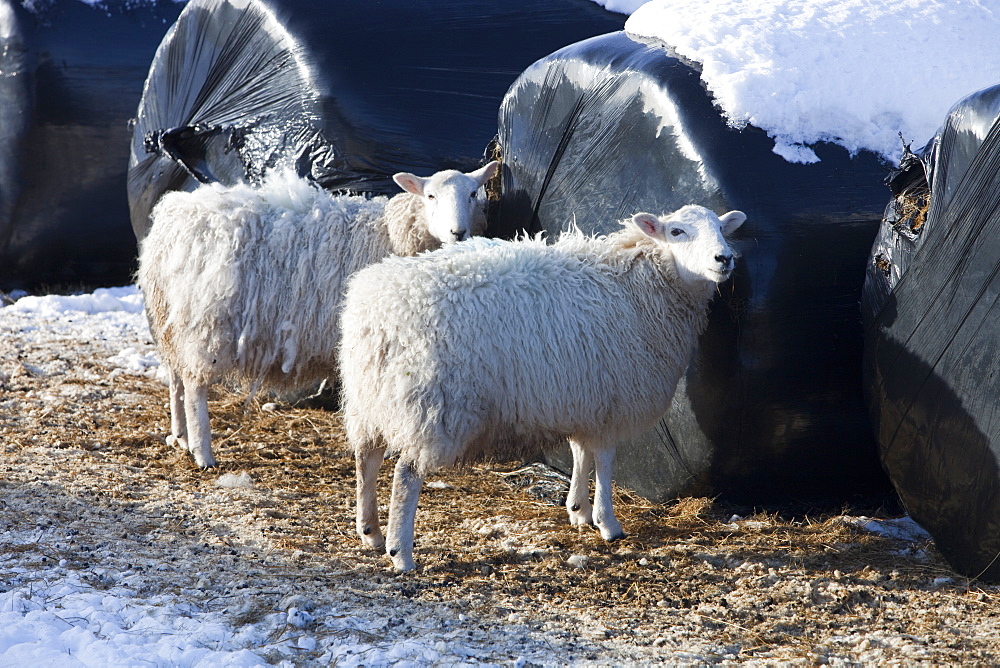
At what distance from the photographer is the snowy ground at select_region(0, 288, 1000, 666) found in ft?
10.7

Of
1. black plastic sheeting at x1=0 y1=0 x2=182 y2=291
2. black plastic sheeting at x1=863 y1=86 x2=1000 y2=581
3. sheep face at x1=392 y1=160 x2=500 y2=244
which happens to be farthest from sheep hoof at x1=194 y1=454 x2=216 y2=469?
black plastic sheeting at x1=0 y1=0 x2=182 y2=291

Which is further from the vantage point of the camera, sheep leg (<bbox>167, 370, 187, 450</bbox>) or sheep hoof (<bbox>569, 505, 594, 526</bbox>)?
sheep leg (<bbox>167, 370, 187, 450</bbox>)

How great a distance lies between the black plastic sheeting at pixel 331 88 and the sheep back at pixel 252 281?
2.82 feet

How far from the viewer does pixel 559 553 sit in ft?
13.7

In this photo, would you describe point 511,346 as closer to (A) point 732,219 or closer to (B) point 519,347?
(B) point 519,347

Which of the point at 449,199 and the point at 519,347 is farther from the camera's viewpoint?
the point at 449,199

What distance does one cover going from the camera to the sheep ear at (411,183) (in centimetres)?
526

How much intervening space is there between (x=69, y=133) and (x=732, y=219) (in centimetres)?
677

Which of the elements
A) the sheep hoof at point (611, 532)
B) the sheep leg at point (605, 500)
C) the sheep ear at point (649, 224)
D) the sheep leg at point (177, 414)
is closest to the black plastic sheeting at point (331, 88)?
the sheep leg at point (177, 414)

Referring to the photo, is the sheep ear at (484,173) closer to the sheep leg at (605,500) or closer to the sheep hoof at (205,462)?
the sheep leg at (605,500)

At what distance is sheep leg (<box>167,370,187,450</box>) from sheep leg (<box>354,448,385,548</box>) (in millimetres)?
1854

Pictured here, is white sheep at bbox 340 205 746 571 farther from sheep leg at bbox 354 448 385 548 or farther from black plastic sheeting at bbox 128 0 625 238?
black plastic sheeting at bbox 128 0 625 238

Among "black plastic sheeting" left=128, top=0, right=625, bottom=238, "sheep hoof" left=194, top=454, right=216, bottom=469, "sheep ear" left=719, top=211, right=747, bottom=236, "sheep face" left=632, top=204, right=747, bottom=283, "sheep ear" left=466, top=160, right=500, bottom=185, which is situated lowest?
"sheep hoof" left=194, top=454, right=216, bottom=469

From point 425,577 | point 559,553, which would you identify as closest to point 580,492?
point 559,553
